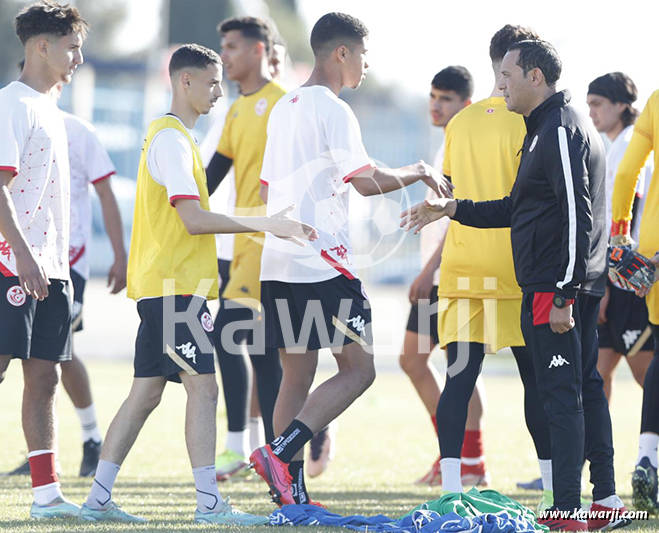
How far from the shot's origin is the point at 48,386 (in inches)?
210

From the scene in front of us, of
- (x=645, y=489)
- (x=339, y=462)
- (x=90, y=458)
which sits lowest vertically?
(x=339, y=462)

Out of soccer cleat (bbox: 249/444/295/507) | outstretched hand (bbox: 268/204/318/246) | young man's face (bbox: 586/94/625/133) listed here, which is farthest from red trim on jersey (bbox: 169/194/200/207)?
young man's face (bbox: 586/94/625/133)

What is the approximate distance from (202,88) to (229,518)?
82.3 inches

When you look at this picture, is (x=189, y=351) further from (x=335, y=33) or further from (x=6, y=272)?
(x=335, y=33)

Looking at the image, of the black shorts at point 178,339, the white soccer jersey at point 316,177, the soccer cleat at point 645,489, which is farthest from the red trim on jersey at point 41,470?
the soccer cleat at point 645,489

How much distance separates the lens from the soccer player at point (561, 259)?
4793 millimetres

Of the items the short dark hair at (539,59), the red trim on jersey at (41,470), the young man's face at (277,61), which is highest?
the young man's face at (277,61)

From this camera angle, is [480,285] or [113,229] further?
[113,229]

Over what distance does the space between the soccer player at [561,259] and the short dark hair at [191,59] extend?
1250mm

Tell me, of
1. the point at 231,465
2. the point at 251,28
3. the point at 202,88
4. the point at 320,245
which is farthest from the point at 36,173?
the point at 231,465

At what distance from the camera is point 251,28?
7195 millimetres

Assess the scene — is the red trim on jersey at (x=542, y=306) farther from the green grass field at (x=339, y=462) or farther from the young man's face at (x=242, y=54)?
the young man's face at (x=242, y=54)

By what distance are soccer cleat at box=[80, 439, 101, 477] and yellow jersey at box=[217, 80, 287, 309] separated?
1343 millimetres

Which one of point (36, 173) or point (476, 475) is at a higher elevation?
point (36, 173)
